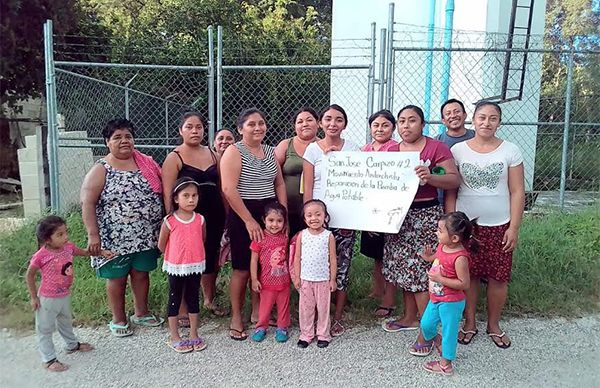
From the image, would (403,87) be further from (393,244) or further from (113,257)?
(113,257)

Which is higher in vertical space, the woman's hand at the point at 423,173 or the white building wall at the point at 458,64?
the white building wall at the point at 458,64

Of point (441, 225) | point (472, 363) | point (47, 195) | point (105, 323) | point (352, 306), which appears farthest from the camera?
point (47, 195)

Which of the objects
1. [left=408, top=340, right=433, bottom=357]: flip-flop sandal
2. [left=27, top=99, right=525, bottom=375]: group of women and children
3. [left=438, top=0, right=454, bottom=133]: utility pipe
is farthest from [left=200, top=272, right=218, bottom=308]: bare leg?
[left=438, top=0, right=454, bottom=133]: utility pipe

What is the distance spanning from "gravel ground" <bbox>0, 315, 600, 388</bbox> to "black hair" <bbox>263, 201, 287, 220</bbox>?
2.97 ft

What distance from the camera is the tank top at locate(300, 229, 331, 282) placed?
3.63 meters

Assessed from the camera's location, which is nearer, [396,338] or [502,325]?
[396,338]

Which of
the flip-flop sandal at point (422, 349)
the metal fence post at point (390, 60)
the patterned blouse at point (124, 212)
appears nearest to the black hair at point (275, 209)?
the patterned blouse at point (124, 212)

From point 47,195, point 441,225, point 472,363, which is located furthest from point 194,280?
point 47,195

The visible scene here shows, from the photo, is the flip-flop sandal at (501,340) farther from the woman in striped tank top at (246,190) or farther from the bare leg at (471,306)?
the woman in striped tank top at (246,190)

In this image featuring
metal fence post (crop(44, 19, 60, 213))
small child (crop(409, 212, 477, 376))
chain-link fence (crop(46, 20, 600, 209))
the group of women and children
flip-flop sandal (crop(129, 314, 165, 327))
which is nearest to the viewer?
small child (crop(409, 212, 477, 376))

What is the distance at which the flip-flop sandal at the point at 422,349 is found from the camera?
3539mm

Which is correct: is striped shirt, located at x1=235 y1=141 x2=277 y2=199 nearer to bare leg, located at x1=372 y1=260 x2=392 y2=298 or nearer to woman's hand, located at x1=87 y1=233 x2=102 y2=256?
woman's hand, located at x1=87 y1=233 x2=102 y2=256

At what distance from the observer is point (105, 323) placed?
4043 millimetres

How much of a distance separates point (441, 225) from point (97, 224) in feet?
7.56
